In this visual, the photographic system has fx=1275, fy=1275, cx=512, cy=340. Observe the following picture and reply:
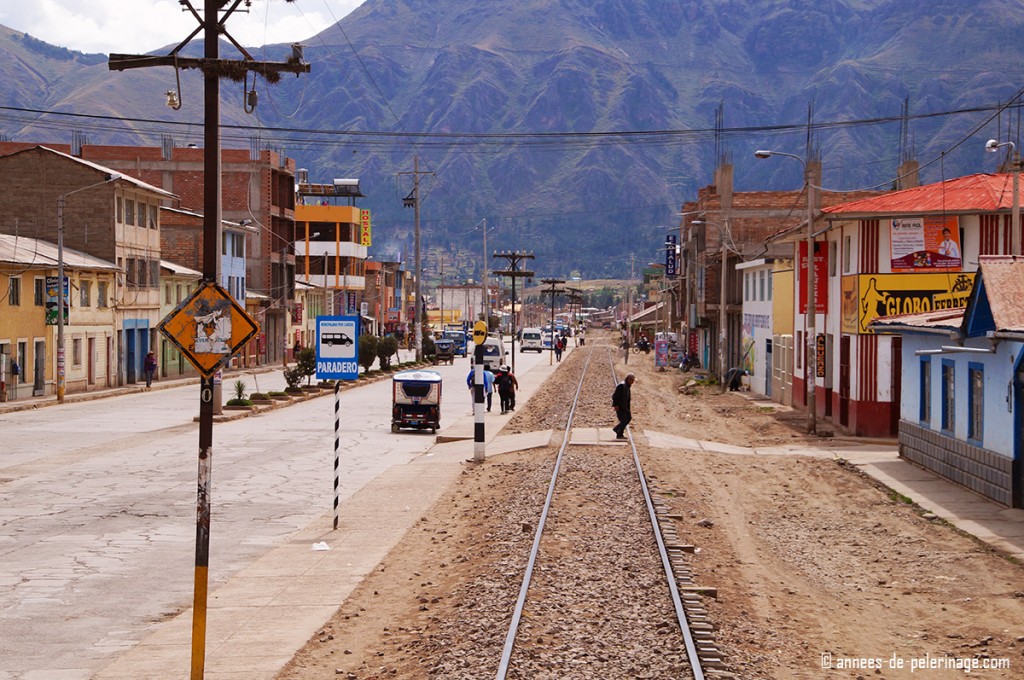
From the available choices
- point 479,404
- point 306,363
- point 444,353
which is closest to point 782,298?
point 306,363

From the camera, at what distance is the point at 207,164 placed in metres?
12.2

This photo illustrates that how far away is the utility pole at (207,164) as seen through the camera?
11.0m

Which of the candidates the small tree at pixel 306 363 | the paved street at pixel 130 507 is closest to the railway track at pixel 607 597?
the paved street at pixel 130 507

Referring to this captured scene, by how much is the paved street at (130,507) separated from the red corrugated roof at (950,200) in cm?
1481

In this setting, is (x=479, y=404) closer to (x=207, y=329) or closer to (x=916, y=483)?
(x=916, y=483)

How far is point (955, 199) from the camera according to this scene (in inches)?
1489

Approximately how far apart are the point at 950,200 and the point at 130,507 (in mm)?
25930

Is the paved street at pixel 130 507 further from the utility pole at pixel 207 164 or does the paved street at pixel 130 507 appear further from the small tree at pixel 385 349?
the small tree at pixel 385 349

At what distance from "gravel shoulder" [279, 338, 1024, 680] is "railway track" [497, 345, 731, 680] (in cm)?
30

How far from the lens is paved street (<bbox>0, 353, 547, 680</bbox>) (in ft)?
45.0

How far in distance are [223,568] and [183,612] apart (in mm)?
2866

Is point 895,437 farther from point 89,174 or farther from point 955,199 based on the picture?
point 89,174

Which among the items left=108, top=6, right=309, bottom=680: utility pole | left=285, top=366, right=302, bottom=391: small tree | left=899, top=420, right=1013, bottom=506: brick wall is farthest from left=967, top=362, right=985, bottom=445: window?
left=285, top=366, right=302, bottom=391: small tree

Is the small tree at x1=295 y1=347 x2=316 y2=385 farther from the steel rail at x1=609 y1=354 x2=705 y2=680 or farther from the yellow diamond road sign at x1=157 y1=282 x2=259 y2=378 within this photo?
the yellow diamond road sign at x1=157 y1=282 x2=259 y2=378
